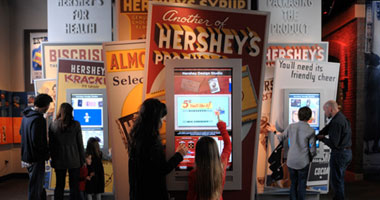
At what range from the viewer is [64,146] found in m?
3.62

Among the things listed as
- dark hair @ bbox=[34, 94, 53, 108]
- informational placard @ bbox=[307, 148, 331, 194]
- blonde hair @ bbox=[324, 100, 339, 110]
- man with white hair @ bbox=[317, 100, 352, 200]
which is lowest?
informational placard @ bbox=[307, 148, 331, 194]

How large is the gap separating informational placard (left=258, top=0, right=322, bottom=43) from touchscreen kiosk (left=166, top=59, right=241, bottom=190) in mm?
2432

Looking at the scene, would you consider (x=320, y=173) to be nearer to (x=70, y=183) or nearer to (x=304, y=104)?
(x=304, y=104)

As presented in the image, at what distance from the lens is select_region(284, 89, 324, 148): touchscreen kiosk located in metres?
4.53

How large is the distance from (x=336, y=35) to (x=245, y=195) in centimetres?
660

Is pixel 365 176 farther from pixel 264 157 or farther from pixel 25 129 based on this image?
pixel 25 129

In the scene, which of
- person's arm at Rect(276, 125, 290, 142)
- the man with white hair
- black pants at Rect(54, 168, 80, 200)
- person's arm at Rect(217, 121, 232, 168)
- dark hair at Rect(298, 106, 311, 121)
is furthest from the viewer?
the man with white hair

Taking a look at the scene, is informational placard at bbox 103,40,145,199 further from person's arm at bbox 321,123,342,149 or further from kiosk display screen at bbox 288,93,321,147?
person's arm at bbox 321,123,342,149

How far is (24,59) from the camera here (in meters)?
7.18

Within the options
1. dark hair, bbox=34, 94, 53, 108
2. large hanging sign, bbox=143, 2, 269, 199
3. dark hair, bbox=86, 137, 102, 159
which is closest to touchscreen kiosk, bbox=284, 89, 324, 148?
large hanging sign, bbox=143, 2, 269, 199

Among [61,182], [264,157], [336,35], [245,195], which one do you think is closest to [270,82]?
[264,157]

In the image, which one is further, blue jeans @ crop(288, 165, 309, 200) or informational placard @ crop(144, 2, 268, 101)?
blue jeans @ crop(288, 165, 309, 200)

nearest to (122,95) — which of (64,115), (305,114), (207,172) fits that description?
(64,115)

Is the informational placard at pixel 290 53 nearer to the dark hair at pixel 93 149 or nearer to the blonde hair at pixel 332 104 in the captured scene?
the blonde hair at pixel 332 104
